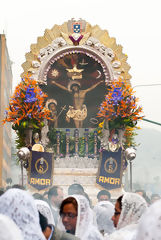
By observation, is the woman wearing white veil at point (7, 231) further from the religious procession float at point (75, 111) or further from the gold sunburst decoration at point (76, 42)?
the gold sunburst decoration at point (76, 42)

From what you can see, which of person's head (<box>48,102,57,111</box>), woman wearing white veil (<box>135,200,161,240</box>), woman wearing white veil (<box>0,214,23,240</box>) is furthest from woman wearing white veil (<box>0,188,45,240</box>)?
person's head (<box>48,102,57,111</box>)

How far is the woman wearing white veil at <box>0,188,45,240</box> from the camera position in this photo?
9.23 ft

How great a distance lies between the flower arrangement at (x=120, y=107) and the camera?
17.6 metres

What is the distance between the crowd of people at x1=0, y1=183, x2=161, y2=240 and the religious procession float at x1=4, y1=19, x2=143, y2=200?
12.1 metres

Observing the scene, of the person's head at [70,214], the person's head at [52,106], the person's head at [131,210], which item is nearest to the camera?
the person's head at [131,210]

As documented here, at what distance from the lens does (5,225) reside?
2330mm

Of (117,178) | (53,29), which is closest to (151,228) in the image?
(117,178)

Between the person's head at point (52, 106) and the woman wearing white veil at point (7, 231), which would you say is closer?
the woman wearing white veil at point (7, 231)

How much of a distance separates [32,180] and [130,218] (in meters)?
14.0

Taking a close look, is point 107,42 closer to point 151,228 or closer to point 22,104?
point 22,104

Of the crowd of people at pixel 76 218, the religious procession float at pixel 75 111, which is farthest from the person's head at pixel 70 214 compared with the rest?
the religious procession float at pixel 75 111

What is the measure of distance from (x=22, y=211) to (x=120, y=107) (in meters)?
15.0

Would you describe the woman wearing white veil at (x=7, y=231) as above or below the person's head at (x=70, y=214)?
above

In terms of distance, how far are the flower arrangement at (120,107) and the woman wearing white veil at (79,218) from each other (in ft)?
43.4
